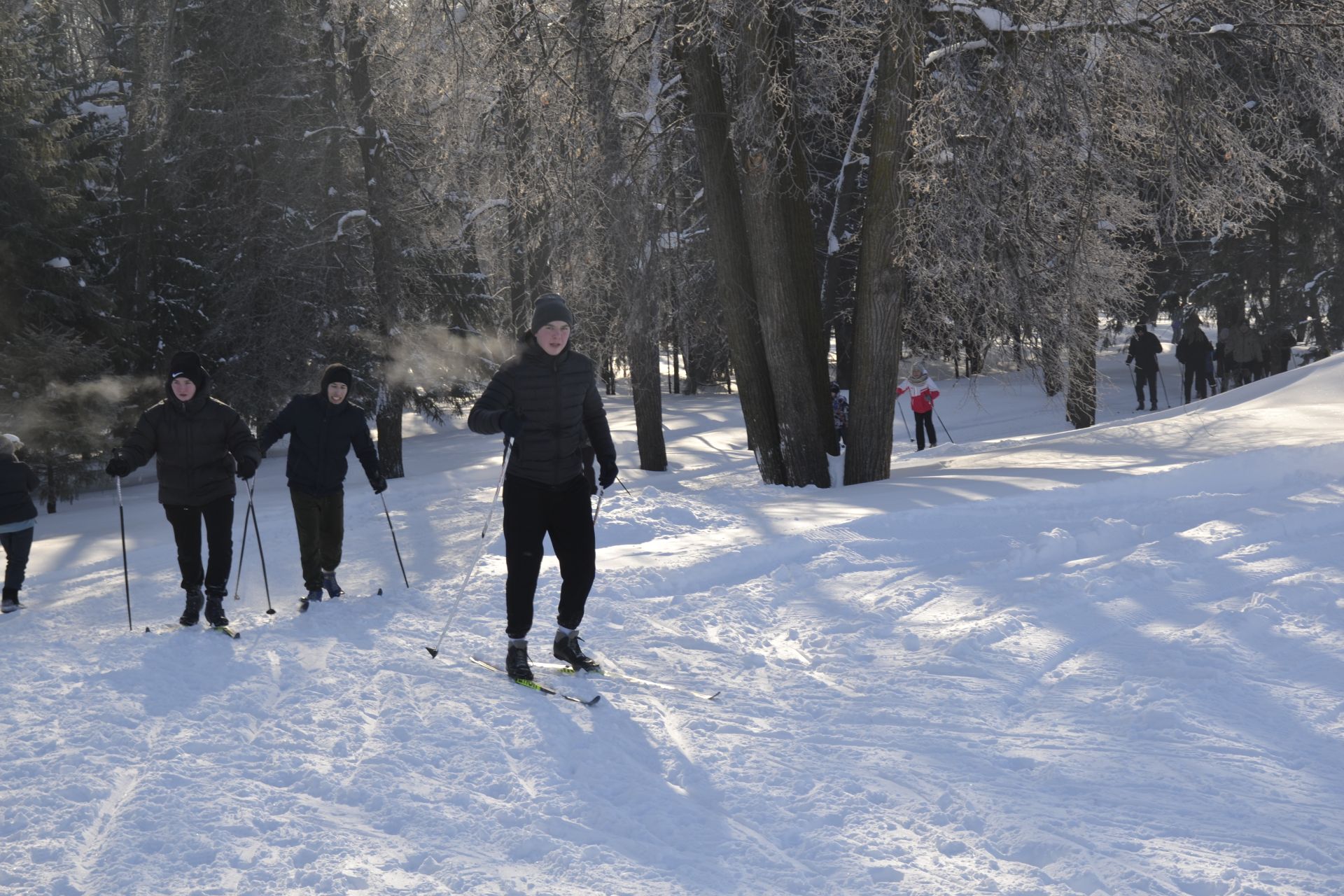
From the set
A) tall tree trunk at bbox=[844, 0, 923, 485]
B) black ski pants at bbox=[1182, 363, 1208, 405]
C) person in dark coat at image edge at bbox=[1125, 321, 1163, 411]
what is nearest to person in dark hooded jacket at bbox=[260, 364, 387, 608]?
tall tree trunk at bbox=[844, 0, 923, 485]

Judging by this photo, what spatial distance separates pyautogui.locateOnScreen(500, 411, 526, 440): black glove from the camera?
595 centimetres

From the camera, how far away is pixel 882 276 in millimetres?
12055

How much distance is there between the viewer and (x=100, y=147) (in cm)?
2677

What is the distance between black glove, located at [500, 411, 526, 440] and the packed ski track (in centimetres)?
136

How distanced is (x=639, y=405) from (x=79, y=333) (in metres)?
10.5

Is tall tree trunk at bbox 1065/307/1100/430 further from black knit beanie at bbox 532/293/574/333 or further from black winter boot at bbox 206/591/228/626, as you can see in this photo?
black winter boot at bbox 206/591/228/626

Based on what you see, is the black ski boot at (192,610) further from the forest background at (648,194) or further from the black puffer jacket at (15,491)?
the forest background at (648,194)

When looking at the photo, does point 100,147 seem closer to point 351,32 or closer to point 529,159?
point 351,32

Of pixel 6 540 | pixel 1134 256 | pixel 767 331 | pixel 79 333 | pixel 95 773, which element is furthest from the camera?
pixel 79 333

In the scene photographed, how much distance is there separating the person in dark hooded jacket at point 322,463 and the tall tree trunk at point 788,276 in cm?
510

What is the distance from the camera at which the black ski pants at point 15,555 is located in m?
9.57

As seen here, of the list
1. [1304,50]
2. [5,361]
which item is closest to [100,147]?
[5,361]

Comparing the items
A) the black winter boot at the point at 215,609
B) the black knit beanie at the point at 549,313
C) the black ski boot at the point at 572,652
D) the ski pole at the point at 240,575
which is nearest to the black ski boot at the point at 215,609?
the black winter boot at the point at 215,609

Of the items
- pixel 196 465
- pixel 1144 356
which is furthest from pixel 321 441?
pixel 1144 356
